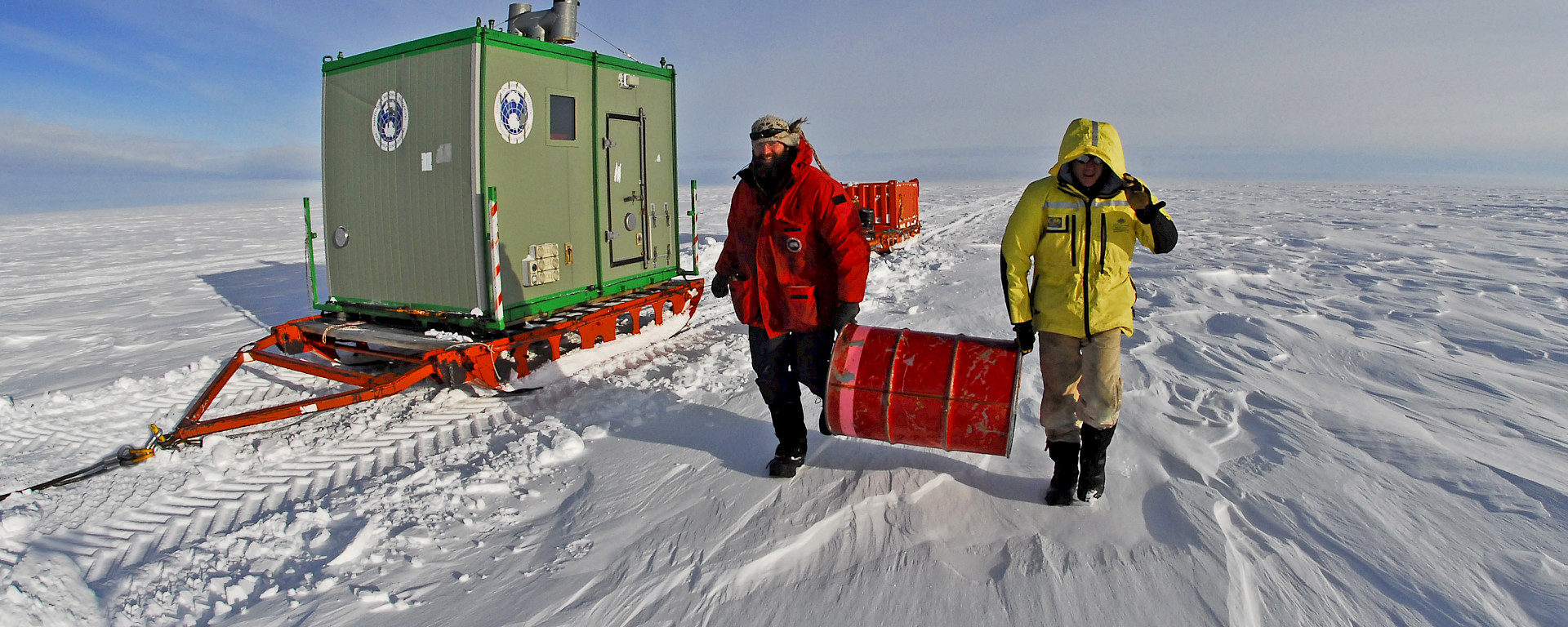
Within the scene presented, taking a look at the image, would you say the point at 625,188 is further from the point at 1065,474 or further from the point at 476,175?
the point at 1065,474

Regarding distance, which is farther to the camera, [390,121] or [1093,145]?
[390,121]

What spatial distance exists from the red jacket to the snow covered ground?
79cm

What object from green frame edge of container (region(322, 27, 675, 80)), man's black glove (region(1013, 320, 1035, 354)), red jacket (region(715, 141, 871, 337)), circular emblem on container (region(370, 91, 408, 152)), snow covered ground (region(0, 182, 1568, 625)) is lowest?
snow covered ground (region(0, 182, 1568, 625))

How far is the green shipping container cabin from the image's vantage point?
512cm

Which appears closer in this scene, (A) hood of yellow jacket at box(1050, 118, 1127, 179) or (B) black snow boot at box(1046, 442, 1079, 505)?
(A) hood of yellow jacket at box(1050, 118, 1127, 179)

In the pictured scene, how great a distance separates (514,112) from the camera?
17.4 ft

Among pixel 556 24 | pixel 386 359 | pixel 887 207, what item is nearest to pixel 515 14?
pixel 556 24

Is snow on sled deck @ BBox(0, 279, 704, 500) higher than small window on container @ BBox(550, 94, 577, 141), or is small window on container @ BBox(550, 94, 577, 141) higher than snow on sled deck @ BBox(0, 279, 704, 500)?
small window on container @ BBox(550, 94, 577, 141)

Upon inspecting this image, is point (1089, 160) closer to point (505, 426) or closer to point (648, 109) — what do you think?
point (505, 426)

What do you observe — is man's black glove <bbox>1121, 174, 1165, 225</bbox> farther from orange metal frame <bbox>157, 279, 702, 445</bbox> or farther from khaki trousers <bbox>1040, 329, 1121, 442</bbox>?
orange metal frame <bbox>157, 279, 702, 445</bbox>

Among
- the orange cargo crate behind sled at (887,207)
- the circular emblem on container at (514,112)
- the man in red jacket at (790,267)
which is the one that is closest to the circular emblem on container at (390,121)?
the circular emblem on container at (514,112)

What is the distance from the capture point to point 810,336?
3576 millimetres

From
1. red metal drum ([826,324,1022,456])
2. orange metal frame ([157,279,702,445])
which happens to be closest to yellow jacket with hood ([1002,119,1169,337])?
red metal drum ([826,324,1022,456])

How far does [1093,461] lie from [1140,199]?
1.08 m
